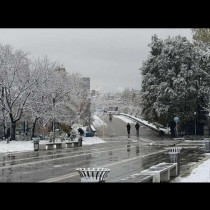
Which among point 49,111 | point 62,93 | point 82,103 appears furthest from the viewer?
point 82,103

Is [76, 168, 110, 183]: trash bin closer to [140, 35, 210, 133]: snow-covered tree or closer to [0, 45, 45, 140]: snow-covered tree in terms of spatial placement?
[0, 45, 45, 140]: snow-covered tree

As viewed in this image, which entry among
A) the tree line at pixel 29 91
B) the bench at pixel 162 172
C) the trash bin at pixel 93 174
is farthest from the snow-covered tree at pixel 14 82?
the trash bin at pixel 93 174

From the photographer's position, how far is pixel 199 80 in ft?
161

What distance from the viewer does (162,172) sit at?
13.5 metres

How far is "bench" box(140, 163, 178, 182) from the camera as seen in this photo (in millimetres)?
12634

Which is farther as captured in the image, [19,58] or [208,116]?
[208,116]

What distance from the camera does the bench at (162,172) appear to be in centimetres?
1263

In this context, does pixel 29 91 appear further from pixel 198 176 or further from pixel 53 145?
pixel 198 176

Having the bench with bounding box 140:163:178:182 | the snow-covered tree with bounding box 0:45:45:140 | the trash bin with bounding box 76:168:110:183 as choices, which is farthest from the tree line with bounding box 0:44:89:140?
the trash bin with bounding box 76:168:110:183

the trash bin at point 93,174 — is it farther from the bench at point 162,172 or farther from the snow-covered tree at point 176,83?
the snow-covered tree at point 176,83

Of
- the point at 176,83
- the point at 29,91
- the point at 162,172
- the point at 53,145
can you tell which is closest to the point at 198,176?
the point at 162,172

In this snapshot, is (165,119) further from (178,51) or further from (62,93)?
A: (62,93)
